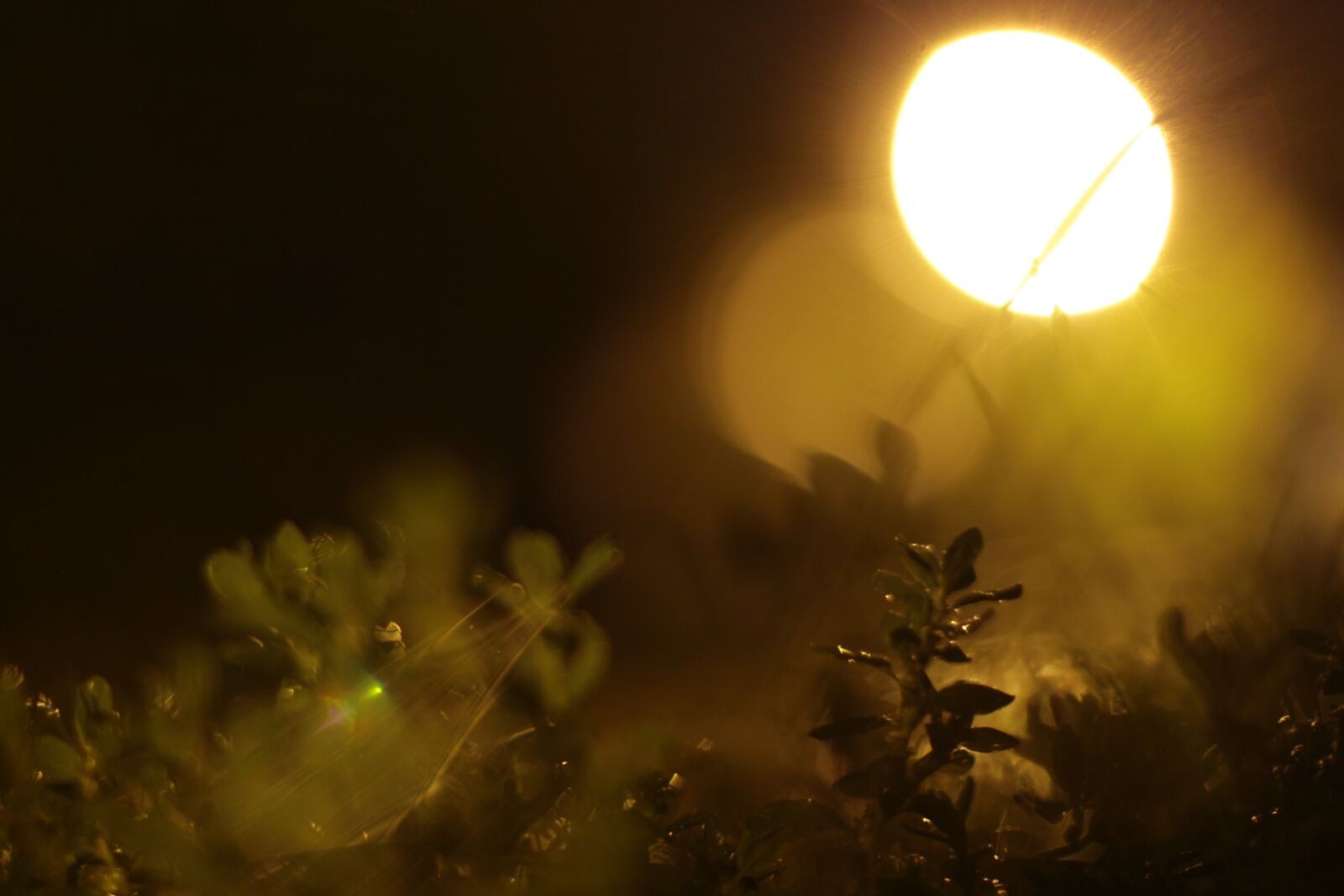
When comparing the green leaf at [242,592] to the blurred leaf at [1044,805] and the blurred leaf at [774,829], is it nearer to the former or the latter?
the blurred leaf at [774,829]

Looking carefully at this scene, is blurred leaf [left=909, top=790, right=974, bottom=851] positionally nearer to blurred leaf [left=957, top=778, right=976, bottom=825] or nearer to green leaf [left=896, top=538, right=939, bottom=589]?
blurred leaf [left=957, top=778, right=976, bottom=825]

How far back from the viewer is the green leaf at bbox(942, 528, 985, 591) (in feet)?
2.94

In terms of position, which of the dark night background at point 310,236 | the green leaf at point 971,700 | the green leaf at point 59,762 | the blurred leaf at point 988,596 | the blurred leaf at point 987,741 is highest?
the dark night background at point 310,236

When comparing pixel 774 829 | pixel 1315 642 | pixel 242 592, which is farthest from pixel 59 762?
pixel 1315 642

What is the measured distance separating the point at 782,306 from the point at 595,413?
0.62 m

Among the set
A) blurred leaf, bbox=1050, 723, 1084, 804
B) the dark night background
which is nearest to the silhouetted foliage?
blurred leaf, bbox=1050, 723, 1084, 804

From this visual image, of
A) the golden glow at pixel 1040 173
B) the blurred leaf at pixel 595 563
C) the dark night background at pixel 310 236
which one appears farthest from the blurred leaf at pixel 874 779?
the dark night background at pixel 310 236

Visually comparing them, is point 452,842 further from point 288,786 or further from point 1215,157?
point 1215,157

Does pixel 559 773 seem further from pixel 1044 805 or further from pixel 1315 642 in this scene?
pixel 1315 642

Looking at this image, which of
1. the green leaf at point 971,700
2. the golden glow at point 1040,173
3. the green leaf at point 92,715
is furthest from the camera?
the golden glow at point 1040,173

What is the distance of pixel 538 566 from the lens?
1081 mm

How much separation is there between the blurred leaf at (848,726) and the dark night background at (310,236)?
6.42ft

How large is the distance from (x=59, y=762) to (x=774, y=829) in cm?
72

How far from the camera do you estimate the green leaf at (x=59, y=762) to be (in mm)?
1083
